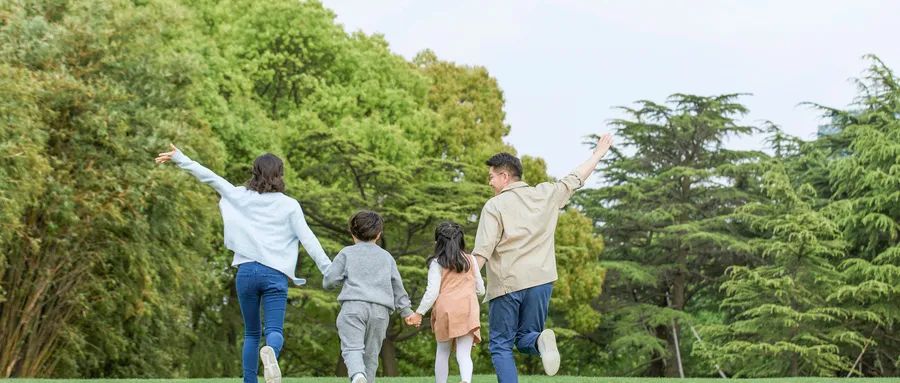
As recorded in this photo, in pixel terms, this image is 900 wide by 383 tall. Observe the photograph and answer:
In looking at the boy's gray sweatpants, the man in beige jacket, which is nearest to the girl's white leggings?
the boy's gray sweatpants

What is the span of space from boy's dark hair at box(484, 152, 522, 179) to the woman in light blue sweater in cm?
137

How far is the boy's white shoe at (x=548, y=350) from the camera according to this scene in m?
7.91

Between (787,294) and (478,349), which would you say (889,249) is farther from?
(478,349)

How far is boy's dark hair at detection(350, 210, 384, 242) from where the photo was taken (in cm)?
831

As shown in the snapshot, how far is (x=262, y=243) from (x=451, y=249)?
1648mm

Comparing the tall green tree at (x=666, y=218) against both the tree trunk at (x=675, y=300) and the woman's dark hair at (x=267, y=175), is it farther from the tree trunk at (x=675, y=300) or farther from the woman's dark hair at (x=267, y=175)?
the woman's dark hair at (x=267, y=175)

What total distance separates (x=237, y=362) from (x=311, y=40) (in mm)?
9479

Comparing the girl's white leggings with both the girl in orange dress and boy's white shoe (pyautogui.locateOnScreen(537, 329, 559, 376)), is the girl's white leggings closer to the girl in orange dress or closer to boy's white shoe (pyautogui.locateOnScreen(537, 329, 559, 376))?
the girl in orange dress

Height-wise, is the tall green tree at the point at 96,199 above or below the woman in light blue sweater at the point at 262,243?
above

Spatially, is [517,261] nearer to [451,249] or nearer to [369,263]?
[451,249]

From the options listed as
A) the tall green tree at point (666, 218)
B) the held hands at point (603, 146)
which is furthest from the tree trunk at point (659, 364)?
the held hands at point (603, 146)

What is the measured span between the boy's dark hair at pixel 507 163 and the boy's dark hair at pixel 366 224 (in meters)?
0.91

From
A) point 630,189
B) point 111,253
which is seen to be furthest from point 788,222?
point 111,253

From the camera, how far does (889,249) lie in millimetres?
29406
